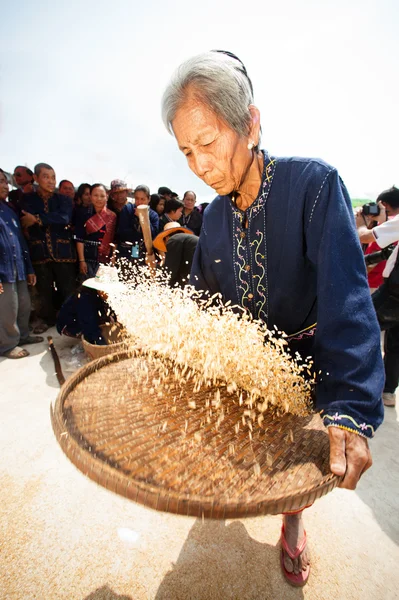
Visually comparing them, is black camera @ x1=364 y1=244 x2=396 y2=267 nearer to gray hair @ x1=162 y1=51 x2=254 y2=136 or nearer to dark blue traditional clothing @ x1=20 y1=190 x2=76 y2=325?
gray hair @ x1=162 y1=51 x2=254 y2=136

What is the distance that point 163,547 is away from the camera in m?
1.68

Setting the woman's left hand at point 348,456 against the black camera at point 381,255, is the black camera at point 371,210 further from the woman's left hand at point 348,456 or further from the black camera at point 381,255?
the woman's left hand at point 348,456

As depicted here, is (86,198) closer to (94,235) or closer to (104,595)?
(94,235)

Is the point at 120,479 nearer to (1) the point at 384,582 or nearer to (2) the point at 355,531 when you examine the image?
(1) the point at 384,582

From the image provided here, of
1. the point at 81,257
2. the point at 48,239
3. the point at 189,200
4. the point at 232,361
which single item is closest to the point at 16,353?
the point at 81,257

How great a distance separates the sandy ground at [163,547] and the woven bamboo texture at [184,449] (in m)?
1.21

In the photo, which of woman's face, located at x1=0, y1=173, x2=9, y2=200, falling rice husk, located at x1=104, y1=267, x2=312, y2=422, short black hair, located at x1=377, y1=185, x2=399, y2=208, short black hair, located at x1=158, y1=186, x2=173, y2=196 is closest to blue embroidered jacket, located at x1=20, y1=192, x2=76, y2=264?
woman's face, located at x1=0, y1=173, x2=9, y2=200

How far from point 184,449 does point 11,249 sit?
4.43m

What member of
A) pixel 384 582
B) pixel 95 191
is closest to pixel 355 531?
pixel 384 582

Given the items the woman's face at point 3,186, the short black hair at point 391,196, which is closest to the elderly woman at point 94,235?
the woman's face at point 3,186

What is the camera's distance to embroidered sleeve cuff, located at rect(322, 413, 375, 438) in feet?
2.80

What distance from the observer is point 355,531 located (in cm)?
184

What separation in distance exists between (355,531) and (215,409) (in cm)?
166

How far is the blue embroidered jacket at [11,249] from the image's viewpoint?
4.02 metres
